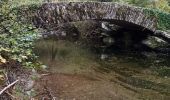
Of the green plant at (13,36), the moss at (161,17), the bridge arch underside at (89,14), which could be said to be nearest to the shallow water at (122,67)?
the moss at (161,17)

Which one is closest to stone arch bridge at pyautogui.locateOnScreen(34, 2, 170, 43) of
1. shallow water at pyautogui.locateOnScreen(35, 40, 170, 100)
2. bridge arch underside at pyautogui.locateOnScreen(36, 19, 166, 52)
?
shallow water at pyautogui.locateOnScreen(35, 40, 170, 100)

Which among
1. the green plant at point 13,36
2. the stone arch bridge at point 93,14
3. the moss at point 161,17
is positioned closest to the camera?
the green plant at point 13,36

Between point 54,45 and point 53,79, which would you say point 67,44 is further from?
point 53,79

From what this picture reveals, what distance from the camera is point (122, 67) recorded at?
14812 millimetres

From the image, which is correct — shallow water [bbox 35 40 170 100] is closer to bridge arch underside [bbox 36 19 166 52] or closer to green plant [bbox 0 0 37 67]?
bridge arch underside [bbox 36 19 166 52]

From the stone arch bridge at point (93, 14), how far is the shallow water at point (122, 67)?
1385 millimetres

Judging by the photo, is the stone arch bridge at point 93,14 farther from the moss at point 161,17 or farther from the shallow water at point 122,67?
the shallow water at point 122,67

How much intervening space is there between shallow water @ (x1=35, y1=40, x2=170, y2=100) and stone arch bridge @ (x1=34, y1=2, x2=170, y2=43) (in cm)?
138

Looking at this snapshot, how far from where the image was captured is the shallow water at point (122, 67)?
1161 cm

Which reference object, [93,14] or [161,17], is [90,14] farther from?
[161,17]

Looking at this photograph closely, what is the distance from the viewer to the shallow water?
11.6 meters

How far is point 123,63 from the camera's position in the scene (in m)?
15.7

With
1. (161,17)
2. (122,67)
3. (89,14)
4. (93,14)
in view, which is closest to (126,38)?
(161,17)

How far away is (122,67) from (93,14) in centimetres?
280
